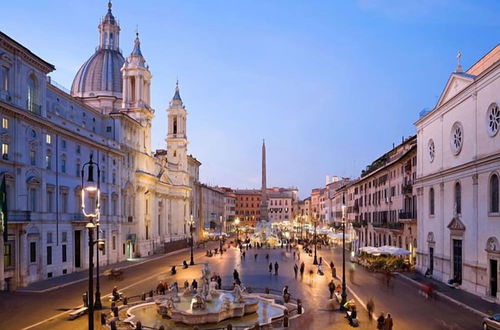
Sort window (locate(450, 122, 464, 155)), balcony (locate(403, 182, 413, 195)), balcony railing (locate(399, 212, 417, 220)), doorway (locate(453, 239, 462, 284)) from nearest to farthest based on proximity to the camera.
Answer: doorway (locate(453, 239, 462, 284)) < window (locate(450, 122, 464, 155)) < balcony railing (locate(399, 212, 417, 220)) < balcony (locate(403, 182, 413, 195))

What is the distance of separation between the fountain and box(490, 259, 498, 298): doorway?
12667 mm

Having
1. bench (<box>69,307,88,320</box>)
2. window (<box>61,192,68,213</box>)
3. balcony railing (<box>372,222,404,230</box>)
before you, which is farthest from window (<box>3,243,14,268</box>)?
balcony railing (<box>372,222,404,230</box>)

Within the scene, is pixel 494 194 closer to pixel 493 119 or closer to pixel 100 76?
pixel 493 119

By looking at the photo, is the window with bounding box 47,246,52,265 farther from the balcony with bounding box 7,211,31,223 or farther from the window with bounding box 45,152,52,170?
the window with bounding box 45,152,52,170

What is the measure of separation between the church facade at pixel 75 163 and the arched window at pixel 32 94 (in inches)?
3.0

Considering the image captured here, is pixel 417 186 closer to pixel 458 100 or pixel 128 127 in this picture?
pixel 458 100

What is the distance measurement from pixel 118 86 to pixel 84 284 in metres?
46.4

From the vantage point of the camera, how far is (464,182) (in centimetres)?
3647

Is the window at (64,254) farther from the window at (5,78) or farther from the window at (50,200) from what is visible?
the window at (5,78)

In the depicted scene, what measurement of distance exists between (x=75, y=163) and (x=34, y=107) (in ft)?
30.3

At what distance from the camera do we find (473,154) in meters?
35.2

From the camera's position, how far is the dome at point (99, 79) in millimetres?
80000

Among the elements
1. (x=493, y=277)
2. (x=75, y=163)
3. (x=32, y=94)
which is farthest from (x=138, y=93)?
(x=493, y=277)

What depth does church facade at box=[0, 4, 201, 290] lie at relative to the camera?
123ft
